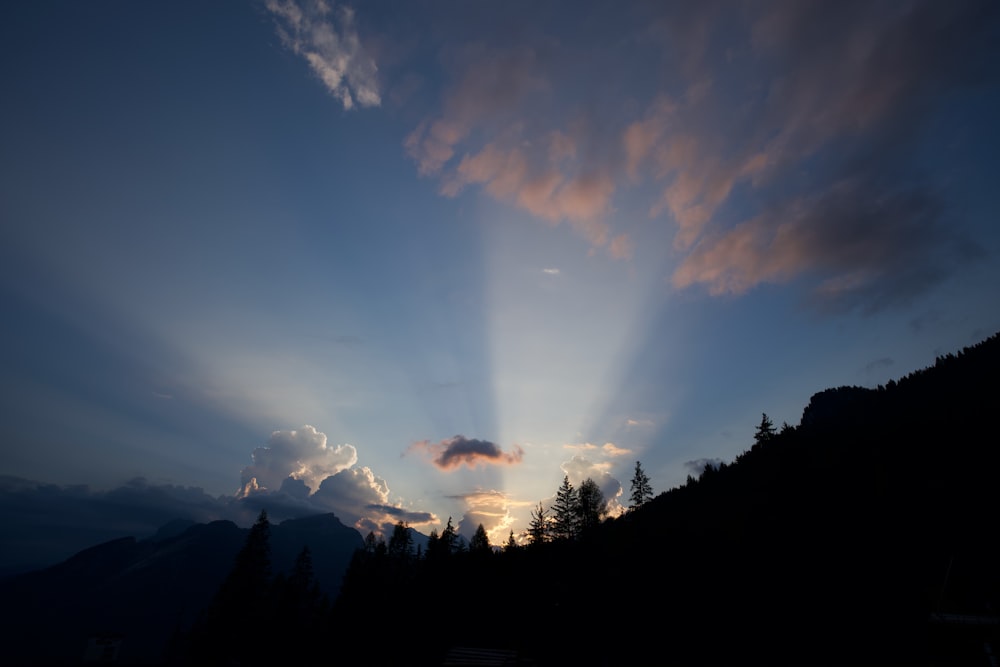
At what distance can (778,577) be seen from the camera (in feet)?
114

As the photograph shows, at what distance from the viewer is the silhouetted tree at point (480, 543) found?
66438mm

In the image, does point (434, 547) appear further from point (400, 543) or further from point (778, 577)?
point (778, 577)

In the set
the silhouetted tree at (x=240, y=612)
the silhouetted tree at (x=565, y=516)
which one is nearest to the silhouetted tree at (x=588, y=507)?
the silhouetted tree at (x=565, y=516)

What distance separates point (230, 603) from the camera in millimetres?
48719

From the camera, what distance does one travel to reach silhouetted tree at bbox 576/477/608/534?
212 feet

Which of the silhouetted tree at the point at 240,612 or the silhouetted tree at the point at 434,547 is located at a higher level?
the silhouetted tree at the point at 434,547

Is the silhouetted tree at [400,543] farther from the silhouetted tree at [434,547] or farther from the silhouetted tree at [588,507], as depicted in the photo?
the silhouetted tree at [588,507]

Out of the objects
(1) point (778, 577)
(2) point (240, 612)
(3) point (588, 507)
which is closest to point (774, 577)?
(1) point (778, 577)

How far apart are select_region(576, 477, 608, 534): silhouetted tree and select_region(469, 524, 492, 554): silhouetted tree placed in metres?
14.8

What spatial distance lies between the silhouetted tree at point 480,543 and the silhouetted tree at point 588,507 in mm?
14803

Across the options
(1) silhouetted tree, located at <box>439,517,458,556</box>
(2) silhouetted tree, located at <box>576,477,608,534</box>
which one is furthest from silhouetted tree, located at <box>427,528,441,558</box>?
(2) silhouetted tree, located at <box>576,477,608,534</box>

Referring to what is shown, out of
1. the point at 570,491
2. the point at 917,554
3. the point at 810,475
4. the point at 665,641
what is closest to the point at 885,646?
the point at 917,554

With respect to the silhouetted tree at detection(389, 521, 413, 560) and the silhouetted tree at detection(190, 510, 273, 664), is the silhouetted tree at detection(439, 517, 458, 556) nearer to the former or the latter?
the silhouetted tree at detection(389, 521, 413, 560)

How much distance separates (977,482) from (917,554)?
1872 centimetres
